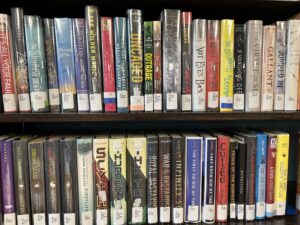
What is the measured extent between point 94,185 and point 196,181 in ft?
1.04

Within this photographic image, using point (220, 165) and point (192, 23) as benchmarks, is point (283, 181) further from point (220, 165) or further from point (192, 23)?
point (192, 23)

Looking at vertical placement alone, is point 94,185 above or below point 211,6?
below

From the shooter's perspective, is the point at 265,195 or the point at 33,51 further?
the point at 265,195

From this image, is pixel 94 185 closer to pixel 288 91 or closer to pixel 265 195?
pixel 265 195

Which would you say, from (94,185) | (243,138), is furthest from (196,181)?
(94,185)

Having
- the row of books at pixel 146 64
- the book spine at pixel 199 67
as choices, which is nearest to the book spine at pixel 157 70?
the row of books at pixel 146 64

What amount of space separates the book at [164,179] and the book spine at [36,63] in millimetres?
372

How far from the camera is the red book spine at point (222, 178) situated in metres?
0.75

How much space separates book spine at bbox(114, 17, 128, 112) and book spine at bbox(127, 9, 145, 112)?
0.6 inches

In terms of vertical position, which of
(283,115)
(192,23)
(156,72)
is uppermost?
(192,23)

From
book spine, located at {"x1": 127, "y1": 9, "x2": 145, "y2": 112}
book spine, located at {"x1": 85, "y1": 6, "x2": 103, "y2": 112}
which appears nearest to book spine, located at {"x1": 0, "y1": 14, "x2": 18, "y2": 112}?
book spine, located at {"x1": 85, "y1": 6, "x2": 103, "y2": 112}

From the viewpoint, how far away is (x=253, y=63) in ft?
2.38

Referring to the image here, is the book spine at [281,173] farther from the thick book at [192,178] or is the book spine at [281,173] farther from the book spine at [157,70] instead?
the book spine at [157,70]

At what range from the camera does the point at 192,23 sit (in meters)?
0.71
